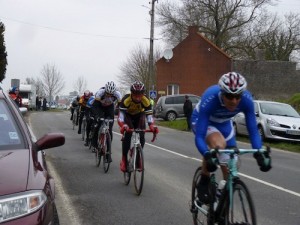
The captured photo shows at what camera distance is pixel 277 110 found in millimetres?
19406

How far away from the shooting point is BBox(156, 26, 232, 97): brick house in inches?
1976

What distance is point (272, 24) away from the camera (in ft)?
192

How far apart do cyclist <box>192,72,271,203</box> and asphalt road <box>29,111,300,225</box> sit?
1423mm

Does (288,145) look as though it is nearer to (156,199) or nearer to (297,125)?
(297,125)

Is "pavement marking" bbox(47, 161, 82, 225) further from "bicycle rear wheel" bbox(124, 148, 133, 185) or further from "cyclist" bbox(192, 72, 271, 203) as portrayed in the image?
"cyclist" bbox(192, 72, 271, 203)

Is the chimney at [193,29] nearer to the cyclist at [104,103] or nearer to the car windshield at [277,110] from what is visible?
the car windshield at [277,110]

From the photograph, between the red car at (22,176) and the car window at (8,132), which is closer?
the red car at (22,176)

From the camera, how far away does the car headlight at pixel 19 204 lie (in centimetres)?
343

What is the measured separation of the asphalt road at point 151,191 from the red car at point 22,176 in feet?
6.03

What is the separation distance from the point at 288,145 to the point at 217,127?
13.2 m

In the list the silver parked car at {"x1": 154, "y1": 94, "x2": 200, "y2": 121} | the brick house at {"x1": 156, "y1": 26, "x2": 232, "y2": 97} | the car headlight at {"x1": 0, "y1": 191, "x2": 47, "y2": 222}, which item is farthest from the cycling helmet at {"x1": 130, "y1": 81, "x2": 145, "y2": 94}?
the brick house at {"x1": 156, "y1": 26, "x2": 232, "y2": 97}

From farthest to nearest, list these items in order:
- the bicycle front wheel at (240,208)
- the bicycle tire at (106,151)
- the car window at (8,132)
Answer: the bicycle tire at (106,151), the car window at (8,132), the bicycle front wheel at (240,208)

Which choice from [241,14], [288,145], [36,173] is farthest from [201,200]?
[241,14]

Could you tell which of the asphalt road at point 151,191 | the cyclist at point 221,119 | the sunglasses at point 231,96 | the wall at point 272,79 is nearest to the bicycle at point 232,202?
the cyclist at point 221,119
